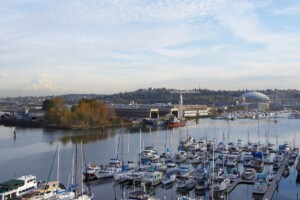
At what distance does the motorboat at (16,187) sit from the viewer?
8.61m

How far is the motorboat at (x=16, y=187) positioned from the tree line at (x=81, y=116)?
56.0ft

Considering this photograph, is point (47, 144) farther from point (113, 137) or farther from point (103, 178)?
point (103, 178)

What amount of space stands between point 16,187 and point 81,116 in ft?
60.3

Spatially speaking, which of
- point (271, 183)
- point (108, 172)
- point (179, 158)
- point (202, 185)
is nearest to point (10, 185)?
point (108, 172)

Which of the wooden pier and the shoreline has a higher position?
the shoreline

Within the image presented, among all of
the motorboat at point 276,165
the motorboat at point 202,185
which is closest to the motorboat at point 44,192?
the motorboat at point 202,185

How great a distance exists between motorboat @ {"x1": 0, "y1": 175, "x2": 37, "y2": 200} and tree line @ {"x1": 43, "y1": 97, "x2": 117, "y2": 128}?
56.0 ft

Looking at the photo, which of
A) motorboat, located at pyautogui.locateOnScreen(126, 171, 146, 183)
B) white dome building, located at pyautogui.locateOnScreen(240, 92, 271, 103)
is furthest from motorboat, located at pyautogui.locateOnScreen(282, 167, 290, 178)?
white dome building, located at pyautogui.locateOnScreen(240, 92, 271, 103)

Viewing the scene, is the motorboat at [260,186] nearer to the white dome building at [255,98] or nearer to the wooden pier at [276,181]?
the wooden pier at [276,181]

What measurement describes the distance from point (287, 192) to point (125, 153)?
7097 millimetres

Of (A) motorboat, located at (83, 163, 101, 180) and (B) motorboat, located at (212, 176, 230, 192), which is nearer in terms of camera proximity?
(B) motorboat, located at (212, 176, 230, 192)

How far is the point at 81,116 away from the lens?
2716 centimetres

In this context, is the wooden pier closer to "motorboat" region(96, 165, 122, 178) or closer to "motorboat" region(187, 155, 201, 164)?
"motorboat" region(187, 155, 201, 164)

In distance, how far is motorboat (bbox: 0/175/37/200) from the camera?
28.2 ft
